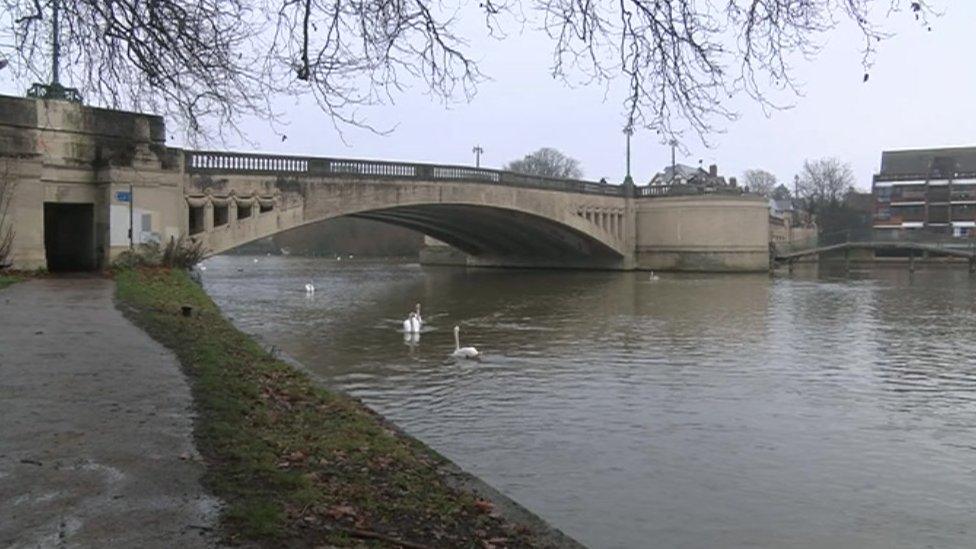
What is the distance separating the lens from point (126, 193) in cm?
2400

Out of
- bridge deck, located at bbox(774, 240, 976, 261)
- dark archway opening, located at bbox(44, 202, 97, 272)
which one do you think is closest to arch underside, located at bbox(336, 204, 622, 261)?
bridge deck, located at bbox(774, 240, 976, 261)

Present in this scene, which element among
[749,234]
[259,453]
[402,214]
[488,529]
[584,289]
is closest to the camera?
[488,529]

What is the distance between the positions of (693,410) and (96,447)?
7.95 metres

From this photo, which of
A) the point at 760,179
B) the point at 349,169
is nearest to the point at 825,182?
the point at 760,179

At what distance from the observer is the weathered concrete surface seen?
4582 mm

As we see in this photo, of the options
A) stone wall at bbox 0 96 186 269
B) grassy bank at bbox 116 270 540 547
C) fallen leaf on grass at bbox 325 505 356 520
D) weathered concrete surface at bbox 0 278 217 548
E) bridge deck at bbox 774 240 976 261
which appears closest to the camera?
weathered concrete surface at bbox 0 278 217 548

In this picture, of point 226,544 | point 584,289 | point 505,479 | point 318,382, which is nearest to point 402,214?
point 584,289

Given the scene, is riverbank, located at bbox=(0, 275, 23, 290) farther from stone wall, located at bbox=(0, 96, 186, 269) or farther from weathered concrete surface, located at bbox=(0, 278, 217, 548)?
weathered concrete surface, located at bbox=(0, 278, 217, 548)

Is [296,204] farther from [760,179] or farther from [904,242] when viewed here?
[760,179]

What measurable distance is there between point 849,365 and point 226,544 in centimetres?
1425

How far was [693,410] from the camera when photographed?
11945mm

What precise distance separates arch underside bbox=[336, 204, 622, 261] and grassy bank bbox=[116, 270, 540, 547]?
30.9m

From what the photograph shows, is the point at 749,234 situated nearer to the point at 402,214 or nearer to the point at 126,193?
the point at 402,214

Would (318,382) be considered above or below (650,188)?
below
